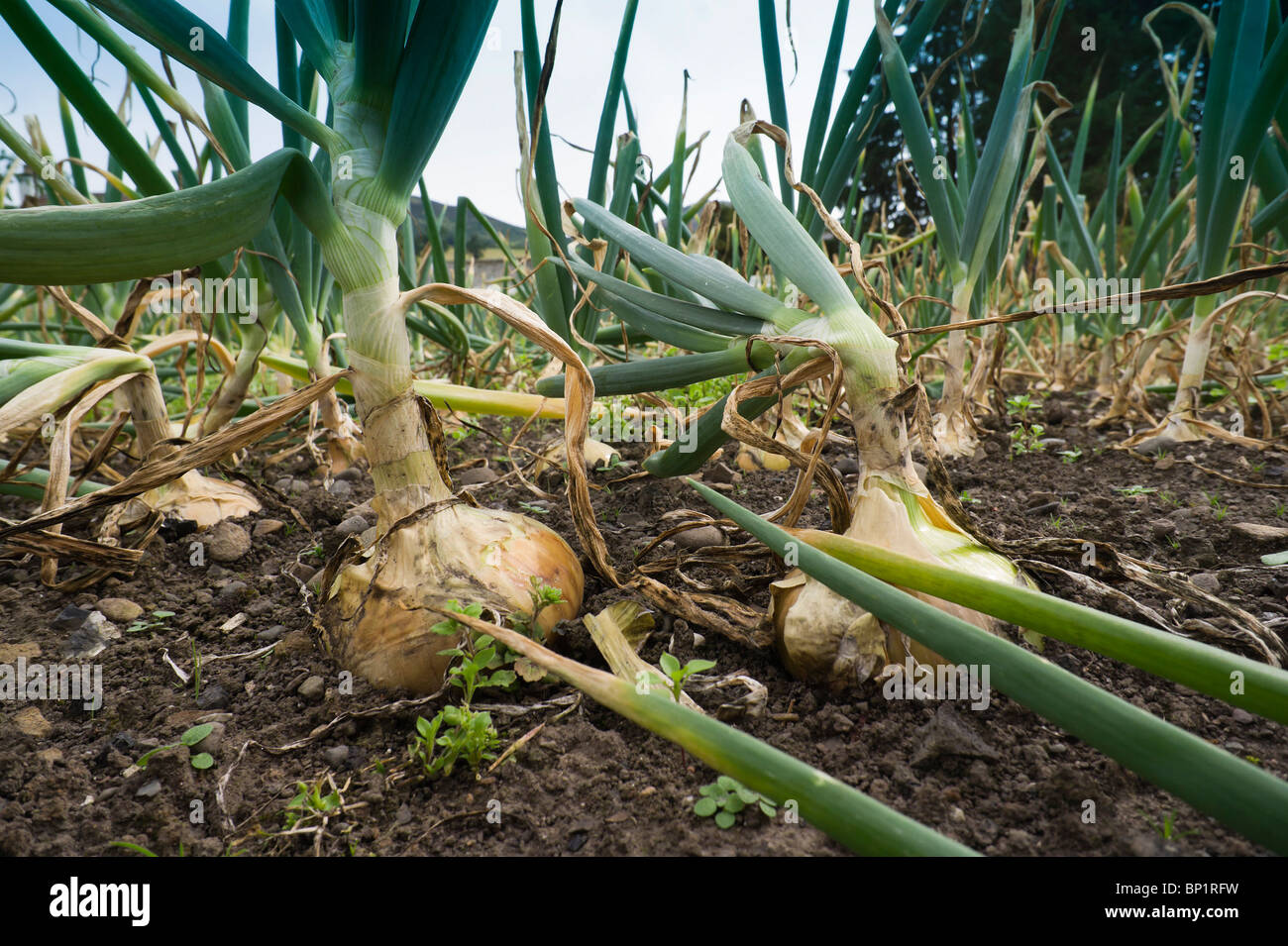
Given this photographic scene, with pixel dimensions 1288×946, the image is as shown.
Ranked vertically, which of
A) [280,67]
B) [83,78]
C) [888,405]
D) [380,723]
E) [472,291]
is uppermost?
[280,67]

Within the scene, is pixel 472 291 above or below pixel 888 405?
above

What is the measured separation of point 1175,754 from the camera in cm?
44

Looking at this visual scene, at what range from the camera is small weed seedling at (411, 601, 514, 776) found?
0.74 metres

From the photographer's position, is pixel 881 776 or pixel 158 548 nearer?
pixel 881 776

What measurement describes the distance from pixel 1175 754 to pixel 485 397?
1.24 metres

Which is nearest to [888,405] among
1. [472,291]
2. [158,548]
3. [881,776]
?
[881,776]

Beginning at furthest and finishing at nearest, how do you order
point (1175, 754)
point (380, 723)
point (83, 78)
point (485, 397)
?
point (485, 397), point (83, 78), point (380, 723), point (1175, 754)

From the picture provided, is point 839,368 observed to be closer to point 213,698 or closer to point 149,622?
point 213,698

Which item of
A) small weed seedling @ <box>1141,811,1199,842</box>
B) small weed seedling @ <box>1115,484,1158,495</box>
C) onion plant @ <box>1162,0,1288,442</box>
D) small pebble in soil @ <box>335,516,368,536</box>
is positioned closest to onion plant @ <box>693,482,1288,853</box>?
small weed seedling @ <box>1141,811,1199,842</box>

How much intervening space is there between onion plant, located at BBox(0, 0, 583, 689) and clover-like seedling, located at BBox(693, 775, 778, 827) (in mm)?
346

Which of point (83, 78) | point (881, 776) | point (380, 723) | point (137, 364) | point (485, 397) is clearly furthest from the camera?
point (485, 397)

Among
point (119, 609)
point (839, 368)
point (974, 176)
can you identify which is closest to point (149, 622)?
point (119, 609)

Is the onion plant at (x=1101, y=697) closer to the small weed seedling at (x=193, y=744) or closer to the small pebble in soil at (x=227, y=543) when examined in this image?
the small weed seedling at (x=193, y=744)

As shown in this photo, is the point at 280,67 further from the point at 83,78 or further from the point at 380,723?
the point at 380,723
